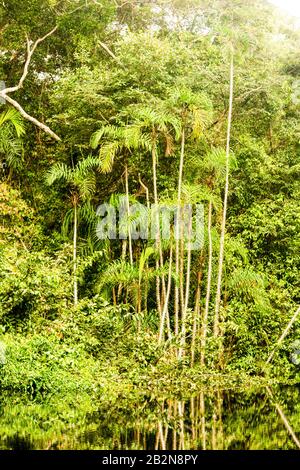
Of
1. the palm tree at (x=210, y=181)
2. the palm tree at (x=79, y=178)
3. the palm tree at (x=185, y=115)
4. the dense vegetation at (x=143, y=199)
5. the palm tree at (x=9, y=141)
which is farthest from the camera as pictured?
the palm tree at (x=9, y=141)

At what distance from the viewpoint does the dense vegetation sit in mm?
7090

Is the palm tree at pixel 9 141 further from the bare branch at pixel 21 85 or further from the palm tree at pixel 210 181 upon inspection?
the palm tree at pixel 210 181

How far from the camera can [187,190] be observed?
8.15 meters

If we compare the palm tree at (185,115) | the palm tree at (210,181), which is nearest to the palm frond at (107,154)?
the palm tree at (185,115)

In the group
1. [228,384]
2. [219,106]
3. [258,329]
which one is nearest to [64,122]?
[219,106]

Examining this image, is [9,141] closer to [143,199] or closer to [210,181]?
[143,199]

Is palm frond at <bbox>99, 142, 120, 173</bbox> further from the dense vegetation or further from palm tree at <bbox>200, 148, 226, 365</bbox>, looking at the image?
palm tree at <bbox>200, 148, 226, 365</bbox>

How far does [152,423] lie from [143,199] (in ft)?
20.1

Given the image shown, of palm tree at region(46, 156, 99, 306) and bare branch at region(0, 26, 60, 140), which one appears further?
bare branch at region(0, 26, 60, 140)

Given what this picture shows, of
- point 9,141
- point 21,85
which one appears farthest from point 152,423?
point 21,85

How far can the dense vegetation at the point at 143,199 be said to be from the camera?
23.3 feet

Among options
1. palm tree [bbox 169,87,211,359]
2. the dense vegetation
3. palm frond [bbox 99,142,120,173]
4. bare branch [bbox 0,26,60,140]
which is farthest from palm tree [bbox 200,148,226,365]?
bare branch [bbox 0,26,60,140]

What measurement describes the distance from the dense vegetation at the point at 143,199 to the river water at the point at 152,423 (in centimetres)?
74

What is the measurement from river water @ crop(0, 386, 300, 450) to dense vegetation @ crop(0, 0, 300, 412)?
0.74 metres
